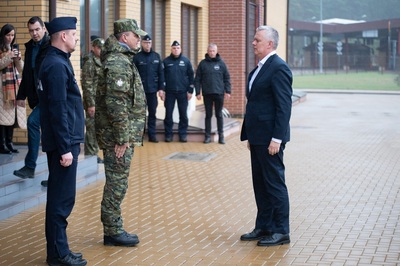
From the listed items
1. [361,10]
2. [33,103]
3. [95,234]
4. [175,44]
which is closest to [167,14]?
[175,44]

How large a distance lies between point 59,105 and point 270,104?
2.08 meters

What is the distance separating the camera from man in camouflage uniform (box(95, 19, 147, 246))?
7641 mm

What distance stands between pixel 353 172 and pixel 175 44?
16.9 ft

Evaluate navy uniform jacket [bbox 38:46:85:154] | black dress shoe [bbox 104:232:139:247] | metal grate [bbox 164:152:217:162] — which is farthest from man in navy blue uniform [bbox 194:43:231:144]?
navy uniform jacket [bbox 38:46:85:154]

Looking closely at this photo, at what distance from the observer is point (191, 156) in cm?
1462

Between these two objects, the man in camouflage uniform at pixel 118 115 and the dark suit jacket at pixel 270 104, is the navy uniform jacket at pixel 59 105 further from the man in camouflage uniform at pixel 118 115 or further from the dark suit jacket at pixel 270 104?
the dark suit jacket at pixel 270 104

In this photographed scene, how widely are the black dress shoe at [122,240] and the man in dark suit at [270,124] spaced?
118 centimetres

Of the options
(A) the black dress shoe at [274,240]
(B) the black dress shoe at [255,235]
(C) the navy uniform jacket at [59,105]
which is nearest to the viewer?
(C) the navy uniform jacket at [59,105]

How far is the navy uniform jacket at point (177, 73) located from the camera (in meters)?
16.6

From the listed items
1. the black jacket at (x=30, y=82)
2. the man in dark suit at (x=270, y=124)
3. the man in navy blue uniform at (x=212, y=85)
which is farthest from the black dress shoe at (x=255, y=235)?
the man in navy blue uniform at (x=212, y=85)

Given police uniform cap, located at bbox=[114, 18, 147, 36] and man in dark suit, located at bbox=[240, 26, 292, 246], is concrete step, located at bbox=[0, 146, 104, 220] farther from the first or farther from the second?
man in dark suit, located at bbox=[240, 26, 292, 246]

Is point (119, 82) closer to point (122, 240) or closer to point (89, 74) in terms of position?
point (122, 240)

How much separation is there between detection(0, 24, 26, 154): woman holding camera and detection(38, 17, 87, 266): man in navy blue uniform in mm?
3929

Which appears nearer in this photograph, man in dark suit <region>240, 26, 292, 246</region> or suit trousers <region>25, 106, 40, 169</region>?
man in dark suit <region>240, 26, 292, 246</region>
